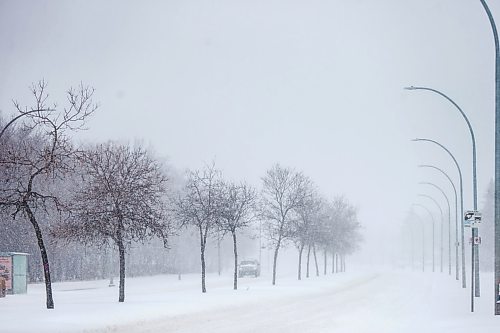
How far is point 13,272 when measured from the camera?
35375mm

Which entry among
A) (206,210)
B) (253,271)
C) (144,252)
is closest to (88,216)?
(206,210)

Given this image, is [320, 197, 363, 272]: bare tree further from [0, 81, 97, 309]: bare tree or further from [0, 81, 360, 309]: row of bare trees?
[0, 81, 97, 309]: bare tree

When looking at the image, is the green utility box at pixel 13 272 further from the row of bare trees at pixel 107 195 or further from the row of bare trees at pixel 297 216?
the row of bare trees at pixel 297 216

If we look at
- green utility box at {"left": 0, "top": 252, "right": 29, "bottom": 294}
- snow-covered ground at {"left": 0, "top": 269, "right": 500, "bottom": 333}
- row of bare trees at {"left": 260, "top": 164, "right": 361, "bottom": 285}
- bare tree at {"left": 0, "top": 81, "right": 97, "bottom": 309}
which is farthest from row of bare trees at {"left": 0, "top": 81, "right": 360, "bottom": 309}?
snow-covered ground at {"left": 0, "top": 269, "right": 500, "bottom": 333}

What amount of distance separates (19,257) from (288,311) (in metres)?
17.1

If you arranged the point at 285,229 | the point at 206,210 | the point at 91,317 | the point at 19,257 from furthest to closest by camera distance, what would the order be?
the point at 285,229 → the point at 206,210 → the point at 19,257 → the point at 91,317

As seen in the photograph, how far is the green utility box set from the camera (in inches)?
1383

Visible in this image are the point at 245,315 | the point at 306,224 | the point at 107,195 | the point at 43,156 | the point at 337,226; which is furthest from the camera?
the point at 337,226

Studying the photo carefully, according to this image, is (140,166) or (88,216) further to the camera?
(140,166)

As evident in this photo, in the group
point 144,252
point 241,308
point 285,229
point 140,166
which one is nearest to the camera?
point 241,308

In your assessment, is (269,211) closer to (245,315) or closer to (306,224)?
(306,224)

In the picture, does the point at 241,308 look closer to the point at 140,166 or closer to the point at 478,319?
the point at 140,166

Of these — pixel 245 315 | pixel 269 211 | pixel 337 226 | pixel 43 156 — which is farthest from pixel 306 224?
pixel 43 156

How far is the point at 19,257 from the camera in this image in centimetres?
3681
